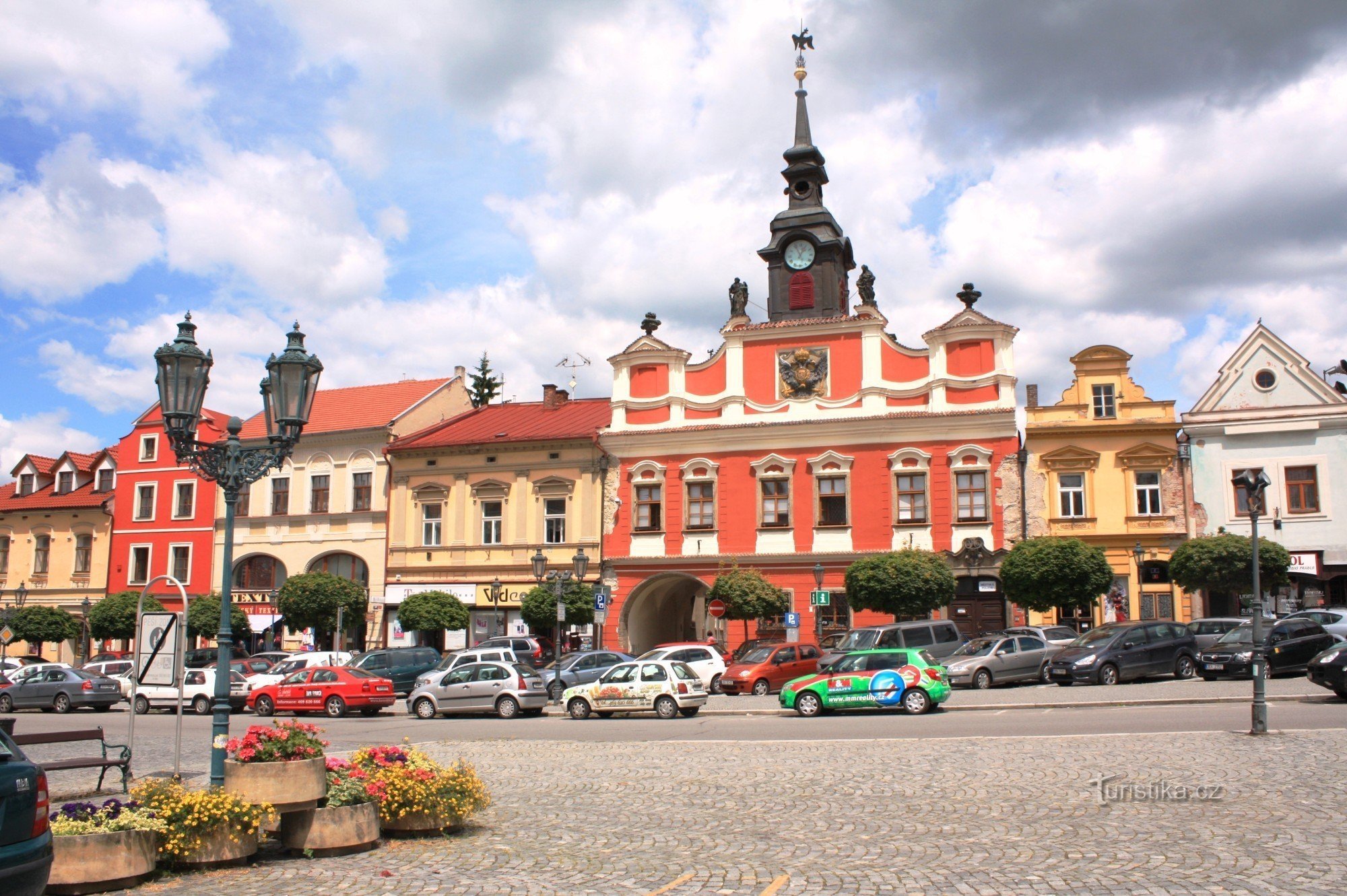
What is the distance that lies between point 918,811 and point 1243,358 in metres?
34.6

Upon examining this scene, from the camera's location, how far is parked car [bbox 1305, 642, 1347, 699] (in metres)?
20.6

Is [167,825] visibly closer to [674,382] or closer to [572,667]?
[572,667]

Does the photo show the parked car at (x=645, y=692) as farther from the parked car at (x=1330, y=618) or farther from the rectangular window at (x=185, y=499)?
the rectangular window at (x=185, y=499)

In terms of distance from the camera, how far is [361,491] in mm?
47500

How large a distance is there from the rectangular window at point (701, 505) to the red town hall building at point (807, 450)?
6 centimetres

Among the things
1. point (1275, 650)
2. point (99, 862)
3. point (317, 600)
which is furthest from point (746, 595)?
point (99, 862)

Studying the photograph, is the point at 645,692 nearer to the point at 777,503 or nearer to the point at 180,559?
the point at 777,503

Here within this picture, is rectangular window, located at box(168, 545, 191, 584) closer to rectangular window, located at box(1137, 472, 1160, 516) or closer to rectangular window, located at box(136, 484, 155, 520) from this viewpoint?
rectangular window, located at box(136, 484, 155, 520)

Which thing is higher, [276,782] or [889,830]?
[276,782]

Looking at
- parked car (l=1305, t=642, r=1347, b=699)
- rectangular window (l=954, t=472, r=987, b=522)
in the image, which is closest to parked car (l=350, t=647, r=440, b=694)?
rectangular window (l=954, t=472, r=987, b=522)

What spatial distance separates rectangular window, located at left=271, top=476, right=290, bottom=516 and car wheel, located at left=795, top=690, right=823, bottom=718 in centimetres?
3189

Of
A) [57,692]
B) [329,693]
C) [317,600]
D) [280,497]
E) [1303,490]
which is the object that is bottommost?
[57,692]

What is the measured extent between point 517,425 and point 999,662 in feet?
83.4

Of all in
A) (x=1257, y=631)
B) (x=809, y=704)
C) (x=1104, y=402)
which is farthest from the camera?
(x=1104, y=402)
